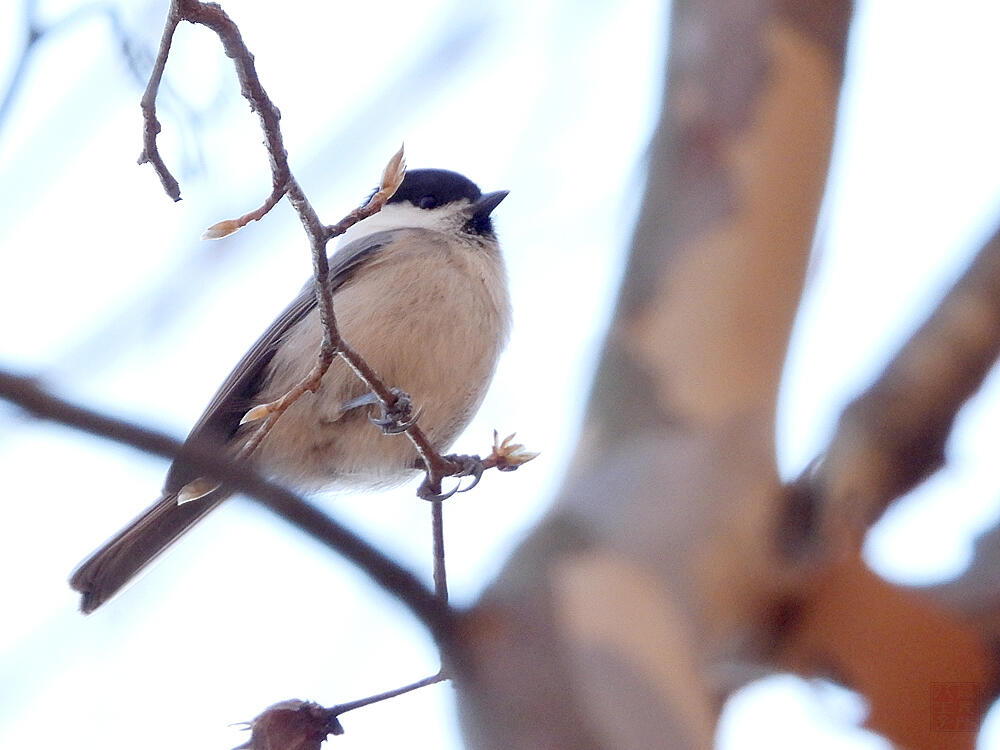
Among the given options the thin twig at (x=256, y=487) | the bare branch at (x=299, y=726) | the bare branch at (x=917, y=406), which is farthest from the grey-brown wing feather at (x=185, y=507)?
the bare branch at (x=917, y=406)

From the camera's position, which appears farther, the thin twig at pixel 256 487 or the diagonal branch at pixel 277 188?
the diagonal branch at pixel 277 188

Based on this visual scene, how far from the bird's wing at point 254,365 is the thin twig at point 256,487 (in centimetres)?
116

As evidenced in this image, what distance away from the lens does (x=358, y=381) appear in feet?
7.13

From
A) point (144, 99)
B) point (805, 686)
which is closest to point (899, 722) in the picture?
point (805, 686)

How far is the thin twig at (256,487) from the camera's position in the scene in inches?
33.5

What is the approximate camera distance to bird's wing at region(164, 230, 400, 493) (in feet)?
7.52

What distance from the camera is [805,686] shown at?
3.95 ft

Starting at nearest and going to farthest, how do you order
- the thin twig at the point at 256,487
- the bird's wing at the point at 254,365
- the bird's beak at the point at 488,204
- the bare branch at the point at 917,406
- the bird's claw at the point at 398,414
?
the thin twig at the point at 256,487 < the bare branch at the point at 917,406 < the bird's claw at the point at 398,414 < the bird's wing at the point at 254,365 < the bird's beak at the point at 488,204

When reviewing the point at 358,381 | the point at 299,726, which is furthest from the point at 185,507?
the point at 299,726

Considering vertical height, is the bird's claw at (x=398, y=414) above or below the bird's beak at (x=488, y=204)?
below

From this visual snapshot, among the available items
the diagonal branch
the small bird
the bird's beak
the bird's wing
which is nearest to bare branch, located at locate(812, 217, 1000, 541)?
the diagonal branch

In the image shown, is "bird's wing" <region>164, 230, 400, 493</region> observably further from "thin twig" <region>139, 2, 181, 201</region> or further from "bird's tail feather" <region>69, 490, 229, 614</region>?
"thin twig" <region>139, 2, 181, 201</region>

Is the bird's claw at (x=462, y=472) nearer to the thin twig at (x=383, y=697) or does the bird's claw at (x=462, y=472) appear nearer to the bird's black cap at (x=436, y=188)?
the thin twig at (x=383, y=697)

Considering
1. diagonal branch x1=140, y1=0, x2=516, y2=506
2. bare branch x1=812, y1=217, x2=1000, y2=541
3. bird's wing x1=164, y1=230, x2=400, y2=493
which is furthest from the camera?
bird's wing x1=164, y1=230, x2=400, y2=493
